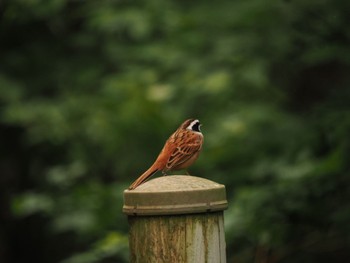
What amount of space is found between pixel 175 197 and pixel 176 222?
0.10 meters

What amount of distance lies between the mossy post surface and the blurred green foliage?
3.14 m

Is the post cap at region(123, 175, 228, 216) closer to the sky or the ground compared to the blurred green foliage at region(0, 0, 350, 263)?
closer to the ground

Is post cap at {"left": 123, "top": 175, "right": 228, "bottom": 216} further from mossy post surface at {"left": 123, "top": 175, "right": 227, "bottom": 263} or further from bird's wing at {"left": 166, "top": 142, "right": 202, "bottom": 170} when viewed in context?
bird's wing at {"left": 166, "top": 142, "right": 202, "bottom": 170}

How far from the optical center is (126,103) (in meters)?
8.90

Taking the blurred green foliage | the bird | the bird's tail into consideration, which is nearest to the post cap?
the bird's tail

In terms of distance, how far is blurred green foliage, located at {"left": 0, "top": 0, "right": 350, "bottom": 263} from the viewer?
7.74m

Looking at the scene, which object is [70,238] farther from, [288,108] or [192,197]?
[192,197]

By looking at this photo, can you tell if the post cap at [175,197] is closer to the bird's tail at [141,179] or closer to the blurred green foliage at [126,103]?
the bird's tail at [141,179]

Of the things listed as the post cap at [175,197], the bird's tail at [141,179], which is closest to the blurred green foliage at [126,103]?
the bird's tail at [141,179]

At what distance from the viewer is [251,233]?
608 cm

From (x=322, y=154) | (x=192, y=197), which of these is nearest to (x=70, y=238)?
(x=322, y=154)

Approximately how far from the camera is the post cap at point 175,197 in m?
3.42

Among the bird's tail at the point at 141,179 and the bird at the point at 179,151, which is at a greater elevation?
the bird at the point at 179,151

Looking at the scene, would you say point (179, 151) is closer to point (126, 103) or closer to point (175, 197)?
point (175, 197)
